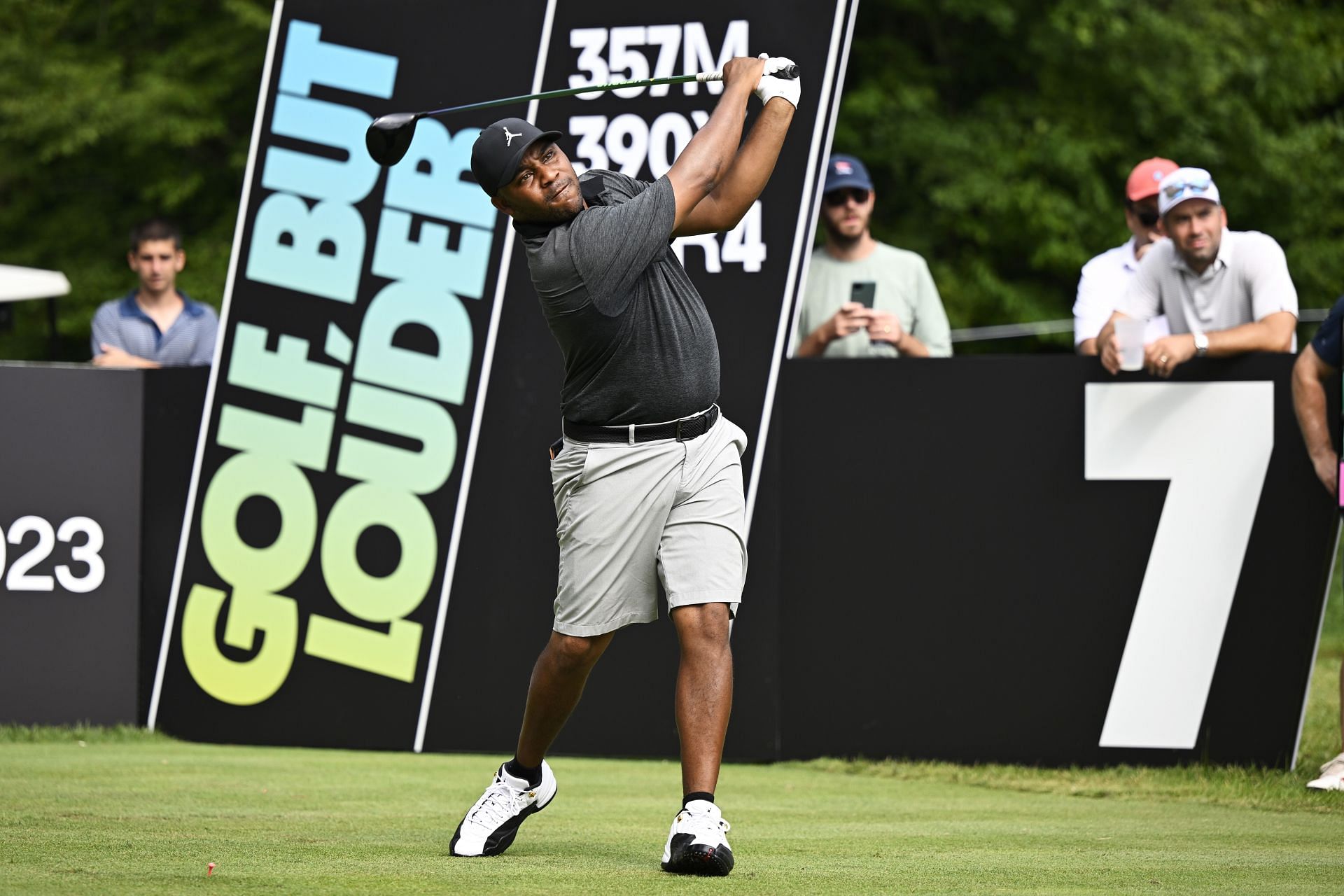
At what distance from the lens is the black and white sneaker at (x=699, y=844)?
167 inches

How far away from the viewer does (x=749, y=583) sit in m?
7.12

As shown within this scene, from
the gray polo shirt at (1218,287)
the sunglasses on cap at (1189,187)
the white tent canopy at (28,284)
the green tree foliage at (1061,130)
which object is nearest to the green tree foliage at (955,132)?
the green tree foliage at (1061,130)

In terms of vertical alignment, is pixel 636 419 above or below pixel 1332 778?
above

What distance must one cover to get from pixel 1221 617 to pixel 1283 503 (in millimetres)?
486

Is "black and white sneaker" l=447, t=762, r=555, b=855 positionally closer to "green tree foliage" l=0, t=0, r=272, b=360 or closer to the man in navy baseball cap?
the man in navy baseball cap

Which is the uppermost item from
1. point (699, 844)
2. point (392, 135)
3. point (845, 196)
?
point (845, 196)

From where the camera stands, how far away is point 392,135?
5.14 meters


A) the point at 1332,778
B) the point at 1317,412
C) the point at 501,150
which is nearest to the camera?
the point at 501,150

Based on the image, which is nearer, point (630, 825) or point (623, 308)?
point (623, 308)

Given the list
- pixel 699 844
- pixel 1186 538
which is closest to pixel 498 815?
pixel 699 844

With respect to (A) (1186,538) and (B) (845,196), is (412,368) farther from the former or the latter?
(A) (1186,538)

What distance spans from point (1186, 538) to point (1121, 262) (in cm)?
157

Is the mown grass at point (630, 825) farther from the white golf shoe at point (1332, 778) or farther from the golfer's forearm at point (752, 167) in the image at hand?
the golfer's forearm at point (752, 167)

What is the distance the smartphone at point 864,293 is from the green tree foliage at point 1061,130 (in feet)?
32.4
